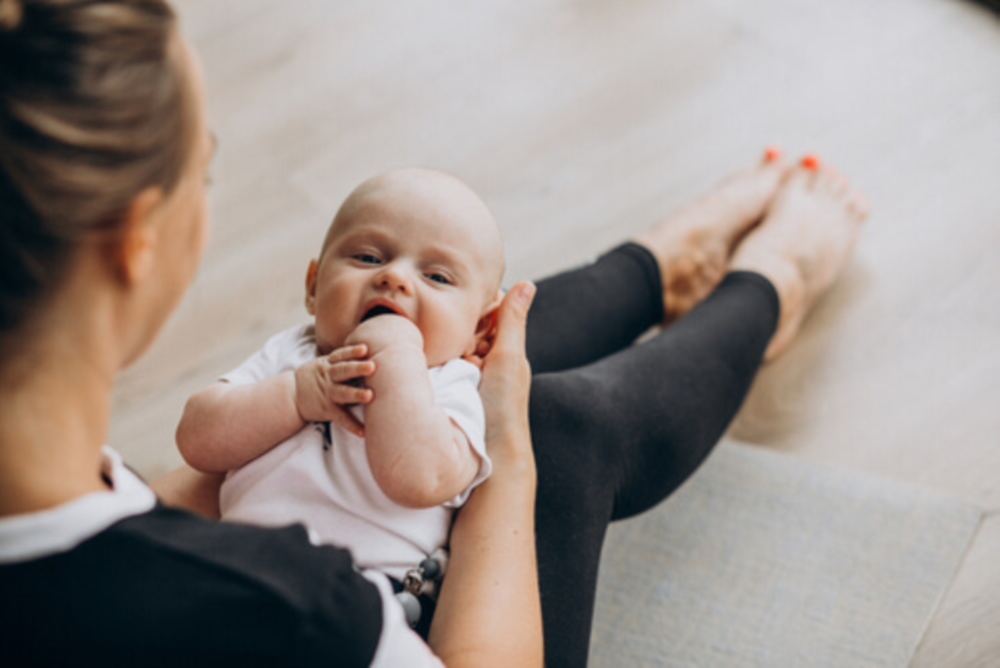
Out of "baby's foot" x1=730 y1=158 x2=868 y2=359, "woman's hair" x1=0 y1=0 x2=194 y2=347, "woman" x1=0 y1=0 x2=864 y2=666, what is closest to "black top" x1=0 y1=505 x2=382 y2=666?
"woman" x1=0 y1=0 x2=864 y2=666

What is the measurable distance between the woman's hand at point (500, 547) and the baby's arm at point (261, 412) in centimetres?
15

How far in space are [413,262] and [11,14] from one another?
1.68 ft

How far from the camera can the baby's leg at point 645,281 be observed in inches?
50.7

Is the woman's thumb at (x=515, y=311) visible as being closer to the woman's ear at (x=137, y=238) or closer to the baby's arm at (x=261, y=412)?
the baby's arm at (x=261, y=412)

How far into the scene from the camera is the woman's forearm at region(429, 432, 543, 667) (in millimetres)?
847

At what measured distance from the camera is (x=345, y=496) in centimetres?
93

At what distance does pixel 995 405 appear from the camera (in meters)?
1.45

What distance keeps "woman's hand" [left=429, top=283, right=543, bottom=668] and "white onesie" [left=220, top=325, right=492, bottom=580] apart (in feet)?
0.09

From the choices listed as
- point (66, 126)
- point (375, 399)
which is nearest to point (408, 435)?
point (375, 399)

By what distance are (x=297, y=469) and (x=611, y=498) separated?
1.18 ft

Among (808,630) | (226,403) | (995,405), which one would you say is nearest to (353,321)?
(226,403)

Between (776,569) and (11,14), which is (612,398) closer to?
(776,569)

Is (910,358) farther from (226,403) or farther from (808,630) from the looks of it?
(226,403)

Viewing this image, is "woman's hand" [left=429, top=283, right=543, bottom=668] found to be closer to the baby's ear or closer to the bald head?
the bald head
